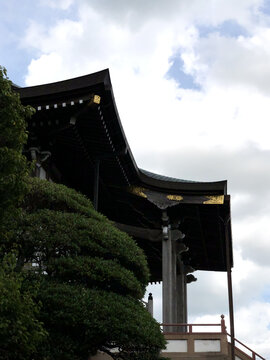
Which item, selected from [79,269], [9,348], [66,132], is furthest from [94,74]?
[9,348]

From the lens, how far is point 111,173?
1975 centimetres

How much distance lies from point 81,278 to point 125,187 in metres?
9.72

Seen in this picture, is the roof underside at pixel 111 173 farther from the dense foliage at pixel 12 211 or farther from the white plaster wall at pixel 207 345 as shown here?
the dense foliage at pixel 12 211

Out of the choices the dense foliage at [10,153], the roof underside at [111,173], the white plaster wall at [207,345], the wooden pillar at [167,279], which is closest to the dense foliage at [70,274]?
the dense foliage at [10,153]

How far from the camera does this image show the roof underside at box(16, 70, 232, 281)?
607 inches

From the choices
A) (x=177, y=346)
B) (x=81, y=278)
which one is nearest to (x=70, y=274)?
(x=81, y=278)

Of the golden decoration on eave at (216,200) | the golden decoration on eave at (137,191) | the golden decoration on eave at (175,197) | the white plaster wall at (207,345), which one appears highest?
the golden decoration on eave at (137,191)

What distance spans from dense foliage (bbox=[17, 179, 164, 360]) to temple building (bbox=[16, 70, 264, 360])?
3.56 meters

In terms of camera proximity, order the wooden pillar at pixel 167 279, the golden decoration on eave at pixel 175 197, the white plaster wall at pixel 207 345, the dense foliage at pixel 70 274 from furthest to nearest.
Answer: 1. the golden decoration on eave at pixel 175 197
2. the wooden pillar at pixel 167 279
3. the white plaster wall at pixel 207 345
4. the dense foliage at pixel 70 274

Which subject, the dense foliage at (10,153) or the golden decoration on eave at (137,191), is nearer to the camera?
the dense foliage at (10,153)

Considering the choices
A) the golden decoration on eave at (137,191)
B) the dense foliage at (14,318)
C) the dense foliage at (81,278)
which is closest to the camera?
the dense foliage at (14,318)

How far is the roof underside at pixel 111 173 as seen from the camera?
15414 mm

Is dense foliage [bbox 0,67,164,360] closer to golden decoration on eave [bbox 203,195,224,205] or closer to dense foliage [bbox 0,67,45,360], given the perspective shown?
dense foliage [bbox 0,67,45,360]

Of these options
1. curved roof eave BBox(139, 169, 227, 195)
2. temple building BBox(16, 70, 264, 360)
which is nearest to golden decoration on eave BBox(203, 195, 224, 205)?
temple building BBox(16, 70, 264, 360)
